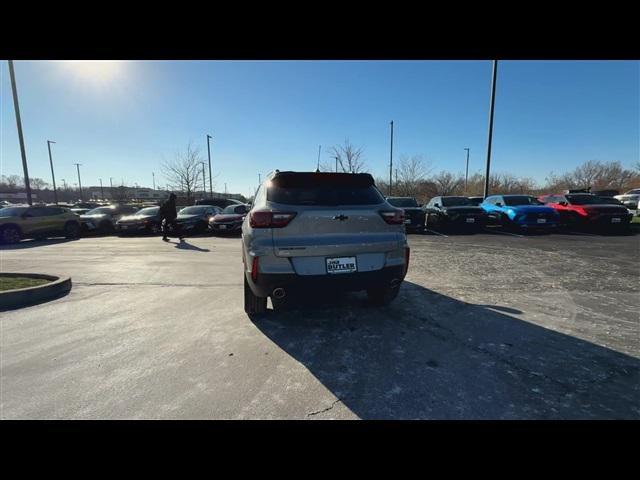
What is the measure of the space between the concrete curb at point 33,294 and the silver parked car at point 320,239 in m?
4.22

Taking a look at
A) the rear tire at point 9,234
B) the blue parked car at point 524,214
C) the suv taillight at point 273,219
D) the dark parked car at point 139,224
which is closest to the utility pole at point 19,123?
the rear tire at point 9,234

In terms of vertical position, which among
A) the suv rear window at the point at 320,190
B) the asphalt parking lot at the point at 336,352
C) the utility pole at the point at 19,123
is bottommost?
the asphalt parking lot at the point at 336,352

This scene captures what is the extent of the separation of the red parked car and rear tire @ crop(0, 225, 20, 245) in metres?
23.8

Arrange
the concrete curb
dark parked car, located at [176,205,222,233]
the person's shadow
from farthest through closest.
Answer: dark parked car, located at [176,205,222,233]
the person's shadow
the concrete curb

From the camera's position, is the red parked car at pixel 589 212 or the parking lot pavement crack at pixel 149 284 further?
the red parked car at pixel 589 212

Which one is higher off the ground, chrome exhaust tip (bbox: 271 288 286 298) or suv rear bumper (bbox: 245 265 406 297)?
suv rear bumper (bbox: 245 265 406 297)

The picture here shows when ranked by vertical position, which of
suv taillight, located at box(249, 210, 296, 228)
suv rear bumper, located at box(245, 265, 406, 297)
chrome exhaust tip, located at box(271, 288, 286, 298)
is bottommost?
chrome exhaust tip, located at box(271, 288, 286, 298)

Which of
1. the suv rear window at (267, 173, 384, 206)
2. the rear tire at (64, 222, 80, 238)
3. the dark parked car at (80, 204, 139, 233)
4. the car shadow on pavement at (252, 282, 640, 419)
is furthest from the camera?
the dark parked car at (80, 204, 139, 233)

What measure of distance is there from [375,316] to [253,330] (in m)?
1.59

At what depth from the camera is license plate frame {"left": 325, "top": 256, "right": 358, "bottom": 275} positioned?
301 centimetres

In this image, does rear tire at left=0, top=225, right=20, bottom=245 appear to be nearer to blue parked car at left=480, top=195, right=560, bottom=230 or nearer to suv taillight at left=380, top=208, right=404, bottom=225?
suv taillight at left=380, top=208, right=404, bottom=225

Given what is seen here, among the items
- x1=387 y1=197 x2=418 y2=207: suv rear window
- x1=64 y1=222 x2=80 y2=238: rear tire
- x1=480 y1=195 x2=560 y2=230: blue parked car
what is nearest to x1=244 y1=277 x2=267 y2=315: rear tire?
x1=387 y1=197 x2=418 y2=207: suv rear window

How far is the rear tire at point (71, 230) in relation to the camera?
13586 millimetres

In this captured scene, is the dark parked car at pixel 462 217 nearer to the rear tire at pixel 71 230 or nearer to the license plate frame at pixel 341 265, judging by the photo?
the license plate frame at pixel 341 265
